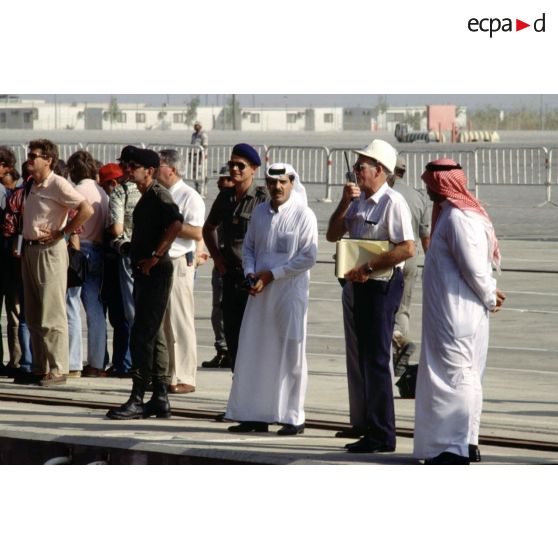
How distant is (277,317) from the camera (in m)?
10.6

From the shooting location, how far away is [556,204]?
35156mm

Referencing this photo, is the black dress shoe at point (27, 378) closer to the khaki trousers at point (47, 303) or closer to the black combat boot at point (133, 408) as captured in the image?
the khaki trousers at point (47, 303)

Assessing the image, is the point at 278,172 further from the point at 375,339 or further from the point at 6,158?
the point at 6,158

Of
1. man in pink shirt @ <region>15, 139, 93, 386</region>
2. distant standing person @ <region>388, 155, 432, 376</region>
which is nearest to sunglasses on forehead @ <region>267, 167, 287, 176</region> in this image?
distant standing person @ <region>388, 155, 432, 376</region>

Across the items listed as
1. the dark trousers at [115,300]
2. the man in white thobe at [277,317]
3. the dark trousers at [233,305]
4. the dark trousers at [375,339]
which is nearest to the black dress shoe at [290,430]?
the man in white thobe at [277,317]

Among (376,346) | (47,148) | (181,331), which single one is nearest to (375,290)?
(376,346)

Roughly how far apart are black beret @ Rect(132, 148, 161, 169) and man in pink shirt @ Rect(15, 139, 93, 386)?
5.40 feet

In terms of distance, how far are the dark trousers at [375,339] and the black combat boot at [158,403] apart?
1.96m

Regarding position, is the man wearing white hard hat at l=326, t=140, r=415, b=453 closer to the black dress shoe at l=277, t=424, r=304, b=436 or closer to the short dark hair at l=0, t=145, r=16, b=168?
the black dress shoe at l=277, t=424, r=304, b=436

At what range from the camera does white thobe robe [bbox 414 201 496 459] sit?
8.93 m

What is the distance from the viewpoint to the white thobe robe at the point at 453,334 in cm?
893

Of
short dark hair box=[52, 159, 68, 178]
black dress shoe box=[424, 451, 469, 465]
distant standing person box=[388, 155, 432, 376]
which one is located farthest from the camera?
short dark hair box=[52, 159, 68, 178]

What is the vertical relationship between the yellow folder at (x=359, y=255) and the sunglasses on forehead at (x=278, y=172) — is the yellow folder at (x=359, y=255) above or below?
below

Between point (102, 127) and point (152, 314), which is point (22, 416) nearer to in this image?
point (152, 314)
